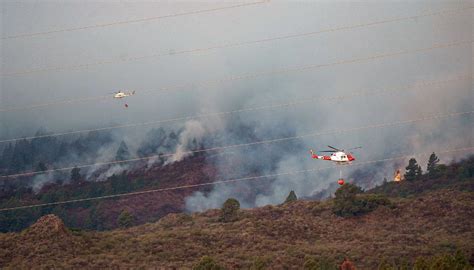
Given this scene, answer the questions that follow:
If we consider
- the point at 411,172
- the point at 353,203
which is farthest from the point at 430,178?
the point at 353,203

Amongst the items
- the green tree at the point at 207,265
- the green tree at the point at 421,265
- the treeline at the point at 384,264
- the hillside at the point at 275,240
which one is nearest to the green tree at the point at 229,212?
the hillside at the point at 275,240

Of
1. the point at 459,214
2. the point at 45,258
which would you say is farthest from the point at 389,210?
the point at 45,258

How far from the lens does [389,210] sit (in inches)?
5920

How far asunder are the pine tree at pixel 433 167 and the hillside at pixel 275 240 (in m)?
31.2

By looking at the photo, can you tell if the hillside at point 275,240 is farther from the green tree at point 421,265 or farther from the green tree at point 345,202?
the green tree at point 421,265

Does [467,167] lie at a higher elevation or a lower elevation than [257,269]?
higher

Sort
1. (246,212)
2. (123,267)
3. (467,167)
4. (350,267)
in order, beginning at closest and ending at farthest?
(350,267), (123,267), (246,212), (467,167)

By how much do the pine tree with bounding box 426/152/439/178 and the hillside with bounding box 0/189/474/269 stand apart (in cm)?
3123

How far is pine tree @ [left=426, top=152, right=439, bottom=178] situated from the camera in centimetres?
19112

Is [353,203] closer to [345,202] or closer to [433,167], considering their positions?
[345,202]

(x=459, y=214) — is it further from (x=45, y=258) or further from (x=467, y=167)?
(x=45, y=258)

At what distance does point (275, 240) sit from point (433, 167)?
7095cm

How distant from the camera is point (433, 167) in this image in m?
194

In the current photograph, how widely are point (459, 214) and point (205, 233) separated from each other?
4199 centimetres
